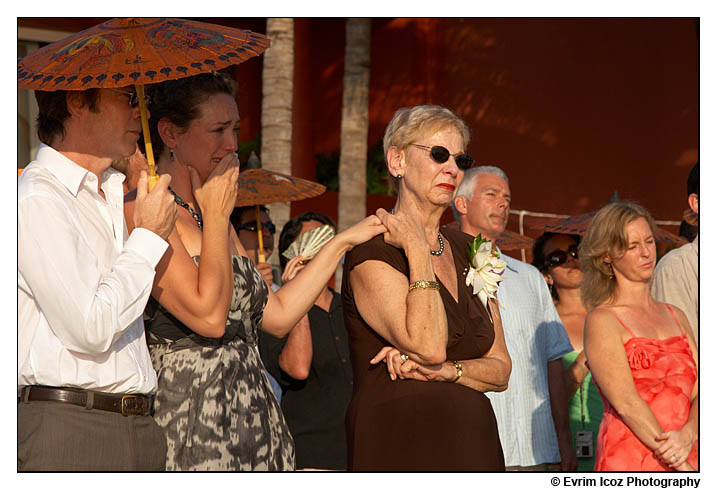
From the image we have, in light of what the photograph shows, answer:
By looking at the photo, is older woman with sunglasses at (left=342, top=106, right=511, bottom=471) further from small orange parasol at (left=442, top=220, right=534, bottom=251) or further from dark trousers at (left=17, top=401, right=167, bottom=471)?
small orange parasol at (left=442, top=220, right=534, bottom=251)

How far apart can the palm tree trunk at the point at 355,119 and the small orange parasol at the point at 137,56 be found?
876cm

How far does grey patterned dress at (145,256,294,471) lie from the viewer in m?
3.34

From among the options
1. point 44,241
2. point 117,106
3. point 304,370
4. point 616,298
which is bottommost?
point 304,370

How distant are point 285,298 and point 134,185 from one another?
862 mm

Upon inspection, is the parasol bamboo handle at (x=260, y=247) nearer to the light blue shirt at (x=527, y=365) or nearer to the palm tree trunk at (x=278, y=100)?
the light blue shirt at (x=527, y=365)

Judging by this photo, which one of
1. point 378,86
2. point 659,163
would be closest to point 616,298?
point 659,163

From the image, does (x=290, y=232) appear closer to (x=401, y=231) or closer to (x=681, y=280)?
(x=681, y=280)

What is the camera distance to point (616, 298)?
16.0 feet

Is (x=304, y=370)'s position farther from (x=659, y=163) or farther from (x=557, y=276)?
(x=659, y=163)

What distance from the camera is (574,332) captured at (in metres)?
6.80

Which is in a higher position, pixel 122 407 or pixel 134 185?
pixel 134 185

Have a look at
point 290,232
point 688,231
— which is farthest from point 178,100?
point 688,231

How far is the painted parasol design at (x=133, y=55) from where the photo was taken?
307 centimetres

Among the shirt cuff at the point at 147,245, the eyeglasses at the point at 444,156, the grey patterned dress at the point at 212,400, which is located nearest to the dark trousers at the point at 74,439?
the grey patterned dress at the point at 212,400
